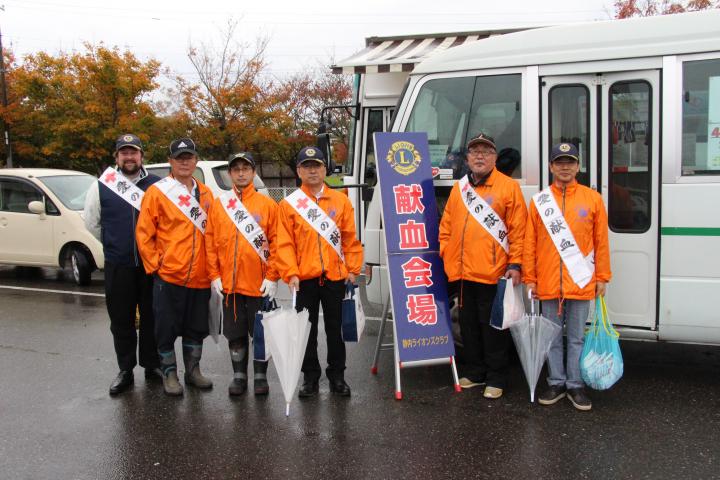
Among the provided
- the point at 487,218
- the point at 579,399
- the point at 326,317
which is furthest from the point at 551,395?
the point at 326,317

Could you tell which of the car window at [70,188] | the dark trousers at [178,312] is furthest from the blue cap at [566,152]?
the car window at [70,188]

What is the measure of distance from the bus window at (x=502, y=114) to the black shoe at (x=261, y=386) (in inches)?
99.7

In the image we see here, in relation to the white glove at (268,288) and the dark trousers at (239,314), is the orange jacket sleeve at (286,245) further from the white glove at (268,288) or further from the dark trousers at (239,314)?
the dark trousers at (239,314)

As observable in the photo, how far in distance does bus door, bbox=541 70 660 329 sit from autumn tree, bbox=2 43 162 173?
17.4 m

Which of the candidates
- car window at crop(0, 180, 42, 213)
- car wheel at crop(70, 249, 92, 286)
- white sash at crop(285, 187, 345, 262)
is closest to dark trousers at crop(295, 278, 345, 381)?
white sash at crop(285, 187, 345, 262)

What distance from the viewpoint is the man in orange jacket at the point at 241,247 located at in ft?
15.4

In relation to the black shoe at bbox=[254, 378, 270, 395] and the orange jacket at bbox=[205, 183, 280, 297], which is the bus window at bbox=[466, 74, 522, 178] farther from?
the black shoe at bbox=[254, 378, 270, 395]

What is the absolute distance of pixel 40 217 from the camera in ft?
32.7

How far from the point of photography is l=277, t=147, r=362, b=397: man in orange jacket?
4.59 meters

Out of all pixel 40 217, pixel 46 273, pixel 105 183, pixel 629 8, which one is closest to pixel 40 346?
pixel 105 183

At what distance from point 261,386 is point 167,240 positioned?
4.45 ft

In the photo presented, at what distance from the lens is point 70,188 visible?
10.3 m

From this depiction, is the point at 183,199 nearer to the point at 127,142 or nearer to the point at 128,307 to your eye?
the point at 127,142

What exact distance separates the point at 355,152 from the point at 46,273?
6376mm
